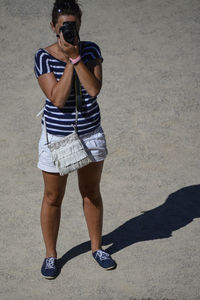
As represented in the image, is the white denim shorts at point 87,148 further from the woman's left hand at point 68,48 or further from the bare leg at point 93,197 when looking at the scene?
the woman's left hand at point 68,48

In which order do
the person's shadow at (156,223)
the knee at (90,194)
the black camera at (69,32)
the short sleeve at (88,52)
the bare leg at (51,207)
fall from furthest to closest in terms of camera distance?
the person's shadow at (156,223), the knee at (90,194), the bare leg at (51,207), the short sleeve at (88,52), the black camera at (69,32)

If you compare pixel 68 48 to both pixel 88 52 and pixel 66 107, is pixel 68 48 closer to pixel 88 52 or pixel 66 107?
pixel 88 52

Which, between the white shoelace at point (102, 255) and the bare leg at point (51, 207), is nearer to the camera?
the bare leg at point (51, 207)

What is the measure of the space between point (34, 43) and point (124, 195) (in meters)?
3.70

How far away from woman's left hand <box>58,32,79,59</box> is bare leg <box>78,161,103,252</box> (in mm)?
862

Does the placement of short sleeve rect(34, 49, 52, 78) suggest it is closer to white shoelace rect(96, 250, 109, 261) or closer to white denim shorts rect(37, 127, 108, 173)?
white denim shorts rect(37, 127, 108, 173)

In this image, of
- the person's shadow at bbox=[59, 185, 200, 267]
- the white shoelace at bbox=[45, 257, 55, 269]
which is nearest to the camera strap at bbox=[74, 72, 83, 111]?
the white shoelace at bbox=[45, 257, 55, 269]

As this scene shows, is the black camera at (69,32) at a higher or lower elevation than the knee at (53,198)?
higher

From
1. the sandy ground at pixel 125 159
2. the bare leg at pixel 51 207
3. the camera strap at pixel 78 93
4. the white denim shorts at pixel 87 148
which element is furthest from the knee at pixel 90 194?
the camera strap at pixel 78 93

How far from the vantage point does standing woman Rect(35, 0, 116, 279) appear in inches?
142

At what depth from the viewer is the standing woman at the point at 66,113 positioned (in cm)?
360

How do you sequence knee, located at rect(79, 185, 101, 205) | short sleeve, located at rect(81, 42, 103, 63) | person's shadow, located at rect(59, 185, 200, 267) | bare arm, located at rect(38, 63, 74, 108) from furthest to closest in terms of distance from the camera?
person's shadow, located at rect(59, 185, 200, 267)
knee, located at rect(79, 185, 101, 205)
short sleeve, located at rect(81, 42, 103, 63)
bare arm, located at rect(38, 63, 74, 108)

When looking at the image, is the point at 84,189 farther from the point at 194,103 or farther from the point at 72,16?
the point at 194,103

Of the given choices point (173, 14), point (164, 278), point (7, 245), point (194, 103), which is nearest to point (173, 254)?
point (164, 278)
